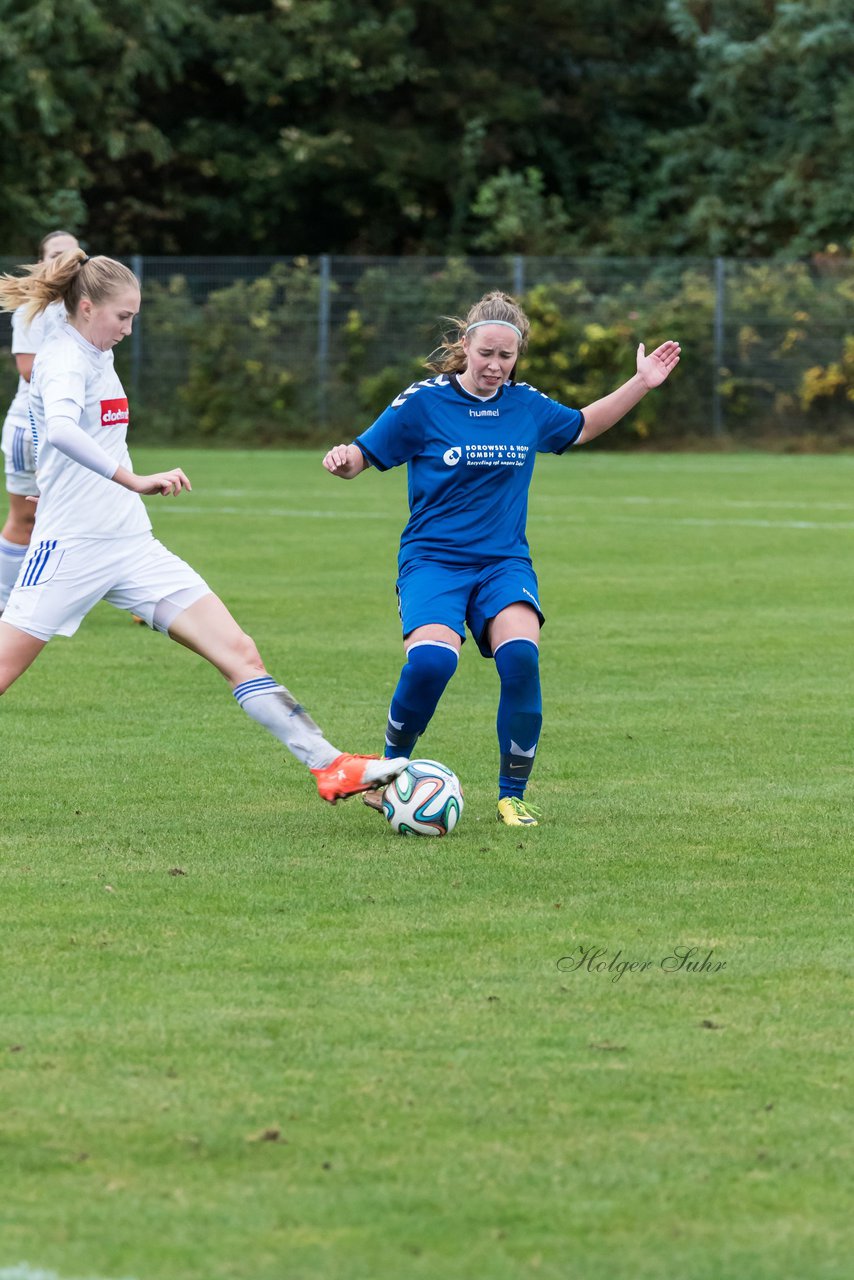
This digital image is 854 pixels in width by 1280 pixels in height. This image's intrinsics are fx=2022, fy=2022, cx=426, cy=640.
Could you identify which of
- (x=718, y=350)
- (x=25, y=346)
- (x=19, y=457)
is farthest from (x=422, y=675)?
(x=718, y=350)

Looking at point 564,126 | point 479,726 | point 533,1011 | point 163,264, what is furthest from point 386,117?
point 533,1011

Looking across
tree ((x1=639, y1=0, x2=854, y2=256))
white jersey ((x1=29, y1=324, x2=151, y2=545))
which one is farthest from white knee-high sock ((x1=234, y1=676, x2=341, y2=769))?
tree ((x1=639, y1=0, x2=854, y2=256))

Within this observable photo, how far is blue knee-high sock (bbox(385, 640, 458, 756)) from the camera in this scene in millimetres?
6828

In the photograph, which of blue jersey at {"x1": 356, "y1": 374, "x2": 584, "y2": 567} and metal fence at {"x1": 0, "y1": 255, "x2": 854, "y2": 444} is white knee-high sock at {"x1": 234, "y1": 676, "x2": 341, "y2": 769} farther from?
metal fence at {"x1": 0, "y1": 255, "x2": 854, "y2": 444}

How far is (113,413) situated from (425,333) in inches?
945

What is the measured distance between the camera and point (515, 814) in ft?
22.7

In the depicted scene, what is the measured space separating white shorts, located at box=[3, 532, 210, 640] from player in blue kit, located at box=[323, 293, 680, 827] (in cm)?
70

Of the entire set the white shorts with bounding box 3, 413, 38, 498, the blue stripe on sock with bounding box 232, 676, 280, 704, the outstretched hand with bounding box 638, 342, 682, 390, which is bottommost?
the blue stripe on sock with bounding box 232, 676, 280, 704

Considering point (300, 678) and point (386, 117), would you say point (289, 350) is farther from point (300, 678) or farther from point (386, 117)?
point (300, 678)

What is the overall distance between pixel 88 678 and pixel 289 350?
21642 mm

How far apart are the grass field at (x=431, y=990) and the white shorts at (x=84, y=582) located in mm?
702

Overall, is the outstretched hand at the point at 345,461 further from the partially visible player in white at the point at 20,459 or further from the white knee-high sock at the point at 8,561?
the white knee-high sock at the point at 8,561

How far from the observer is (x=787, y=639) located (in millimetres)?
11594

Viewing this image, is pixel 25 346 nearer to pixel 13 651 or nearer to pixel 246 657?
pixel 13 651
